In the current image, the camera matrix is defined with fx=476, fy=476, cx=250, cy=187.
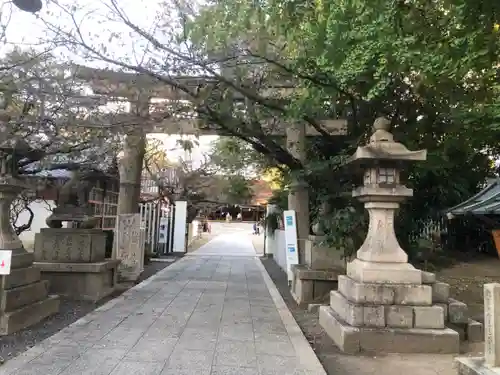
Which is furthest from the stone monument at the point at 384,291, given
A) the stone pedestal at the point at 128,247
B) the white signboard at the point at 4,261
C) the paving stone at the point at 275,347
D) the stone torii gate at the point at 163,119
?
the stone pedestal at the point at 128,247

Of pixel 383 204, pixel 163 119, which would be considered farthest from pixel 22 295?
pixel 383 204

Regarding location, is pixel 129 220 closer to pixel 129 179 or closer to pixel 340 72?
pixel 129 179

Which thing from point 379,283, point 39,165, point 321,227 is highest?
point 39,165

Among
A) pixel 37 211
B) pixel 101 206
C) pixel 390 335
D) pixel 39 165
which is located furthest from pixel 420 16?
pixel 37 211

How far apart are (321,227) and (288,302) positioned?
183cm

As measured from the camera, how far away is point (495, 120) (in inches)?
409

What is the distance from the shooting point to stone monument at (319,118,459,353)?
6254 millimetres

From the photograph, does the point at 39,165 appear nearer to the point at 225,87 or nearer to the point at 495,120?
the point at 225,87

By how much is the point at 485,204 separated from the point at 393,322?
555 centimetres

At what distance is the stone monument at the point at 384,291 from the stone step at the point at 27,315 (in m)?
4.40

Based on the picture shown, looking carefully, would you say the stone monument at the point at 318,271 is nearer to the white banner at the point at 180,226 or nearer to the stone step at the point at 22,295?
the stone step at the point at 22,295

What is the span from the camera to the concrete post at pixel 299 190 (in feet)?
36.9

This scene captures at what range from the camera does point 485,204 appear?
418 inches

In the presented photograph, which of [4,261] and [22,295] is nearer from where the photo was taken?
[4,261]
